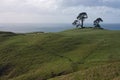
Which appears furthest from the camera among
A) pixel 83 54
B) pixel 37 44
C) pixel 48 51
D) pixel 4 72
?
pixel 37 44

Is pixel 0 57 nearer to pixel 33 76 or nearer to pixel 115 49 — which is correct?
pixel 33 76

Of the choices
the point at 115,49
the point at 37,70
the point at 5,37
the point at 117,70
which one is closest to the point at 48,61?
the point at 37,70

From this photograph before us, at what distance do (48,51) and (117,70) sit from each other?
29034 mm

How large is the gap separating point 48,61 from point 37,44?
49.9 feet

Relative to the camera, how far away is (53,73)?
63781mm

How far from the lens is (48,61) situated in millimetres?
72500

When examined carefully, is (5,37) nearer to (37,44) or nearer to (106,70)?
(37,44)

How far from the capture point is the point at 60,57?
245 feet

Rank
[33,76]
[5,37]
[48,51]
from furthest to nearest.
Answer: [5,37]
[48,51]
[33,76]

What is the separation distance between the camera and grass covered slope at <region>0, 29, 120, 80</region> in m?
57.1

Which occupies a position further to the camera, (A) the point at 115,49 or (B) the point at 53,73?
(A) the point at 115,49

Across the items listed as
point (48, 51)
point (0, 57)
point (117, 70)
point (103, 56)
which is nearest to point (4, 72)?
point (0, 57)

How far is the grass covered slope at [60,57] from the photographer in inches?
2247

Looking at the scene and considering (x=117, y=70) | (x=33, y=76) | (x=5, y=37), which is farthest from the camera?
(x=5, y=37)
